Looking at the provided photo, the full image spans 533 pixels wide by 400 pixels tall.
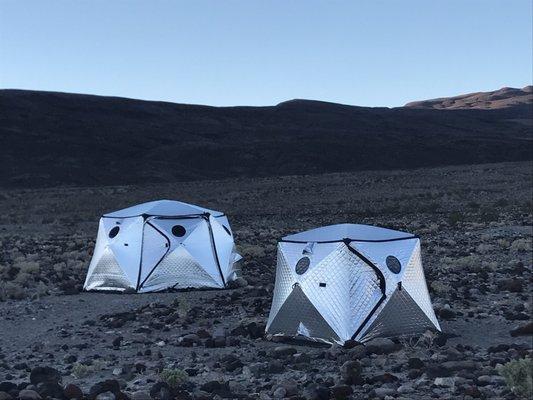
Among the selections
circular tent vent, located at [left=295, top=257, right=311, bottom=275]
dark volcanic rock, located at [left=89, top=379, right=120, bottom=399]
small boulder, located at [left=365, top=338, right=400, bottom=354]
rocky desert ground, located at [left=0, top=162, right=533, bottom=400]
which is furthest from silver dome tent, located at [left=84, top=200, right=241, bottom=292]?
dark volcanic rock, located at [left=89, top=379, right=120, bottom=399]

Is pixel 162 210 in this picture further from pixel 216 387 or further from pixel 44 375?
pixel 216 387

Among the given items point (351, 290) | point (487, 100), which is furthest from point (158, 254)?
point (487, 100)

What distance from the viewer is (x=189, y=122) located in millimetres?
91062

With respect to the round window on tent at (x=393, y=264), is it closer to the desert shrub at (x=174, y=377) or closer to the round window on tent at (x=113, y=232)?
the desert shrub at (x=174, y=377)

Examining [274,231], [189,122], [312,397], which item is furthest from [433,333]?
[189,122]

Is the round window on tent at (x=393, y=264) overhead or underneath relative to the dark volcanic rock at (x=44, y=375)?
overhead

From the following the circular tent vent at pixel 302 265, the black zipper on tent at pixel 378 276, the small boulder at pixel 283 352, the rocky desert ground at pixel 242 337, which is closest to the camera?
the rocky desert ground at pixel 242 337

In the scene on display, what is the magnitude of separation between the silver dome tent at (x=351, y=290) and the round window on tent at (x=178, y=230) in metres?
4.88

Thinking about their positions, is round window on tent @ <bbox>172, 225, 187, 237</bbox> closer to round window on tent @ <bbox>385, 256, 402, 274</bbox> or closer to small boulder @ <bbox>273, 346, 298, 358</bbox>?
round window on tent @ <bbox>385, 256, 402, 274</bbox>

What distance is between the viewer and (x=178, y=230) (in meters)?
14.9

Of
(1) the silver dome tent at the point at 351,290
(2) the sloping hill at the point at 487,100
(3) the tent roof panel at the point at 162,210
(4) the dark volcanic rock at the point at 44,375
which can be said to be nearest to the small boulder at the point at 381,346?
(1) the silver dome tent at the point at 351,290

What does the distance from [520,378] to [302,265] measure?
367cm

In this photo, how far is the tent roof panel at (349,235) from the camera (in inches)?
396

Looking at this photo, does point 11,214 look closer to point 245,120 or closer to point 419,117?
point 245,120
